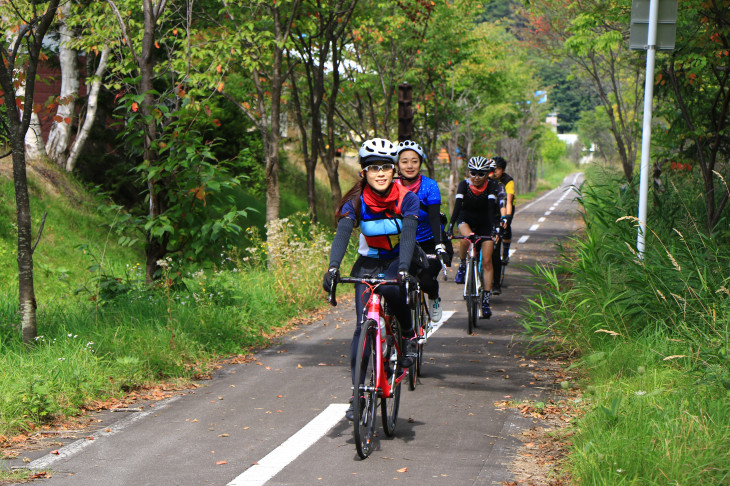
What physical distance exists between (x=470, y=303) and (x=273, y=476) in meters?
5.13

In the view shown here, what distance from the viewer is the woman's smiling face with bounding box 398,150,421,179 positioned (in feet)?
24.9

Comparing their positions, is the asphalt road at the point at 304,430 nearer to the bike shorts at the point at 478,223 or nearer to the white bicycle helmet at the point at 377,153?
the bike shorts at the point at 478,223

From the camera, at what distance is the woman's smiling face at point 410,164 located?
7.60 m

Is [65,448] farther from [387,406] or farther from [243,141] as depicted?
[243,141]

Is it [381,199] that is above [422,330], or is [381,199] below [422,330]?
above

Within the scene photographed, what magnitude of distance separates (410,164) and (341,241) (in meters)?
2.38

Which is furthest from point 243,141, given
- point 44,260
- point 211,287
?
point 211,287

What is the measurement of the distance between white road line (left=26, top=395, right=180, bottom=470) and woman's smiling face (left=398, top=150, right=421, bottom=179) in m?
3.00

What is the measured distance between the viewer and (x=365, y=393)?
199 inches

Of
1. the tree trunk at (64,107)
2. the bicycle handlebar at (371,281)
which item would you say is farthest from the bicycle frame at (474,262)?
the tree trunk at (64,107)

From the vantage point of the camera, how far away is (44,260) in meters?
14.8

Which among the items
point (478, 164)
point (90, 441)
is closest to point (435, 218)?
point (478, 164)

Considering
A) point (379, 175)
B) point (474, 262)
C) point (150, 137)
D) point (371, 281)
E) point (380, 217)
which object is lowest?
point (474, 262)

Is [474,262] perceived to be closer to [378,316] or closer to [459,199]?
[459,199]
